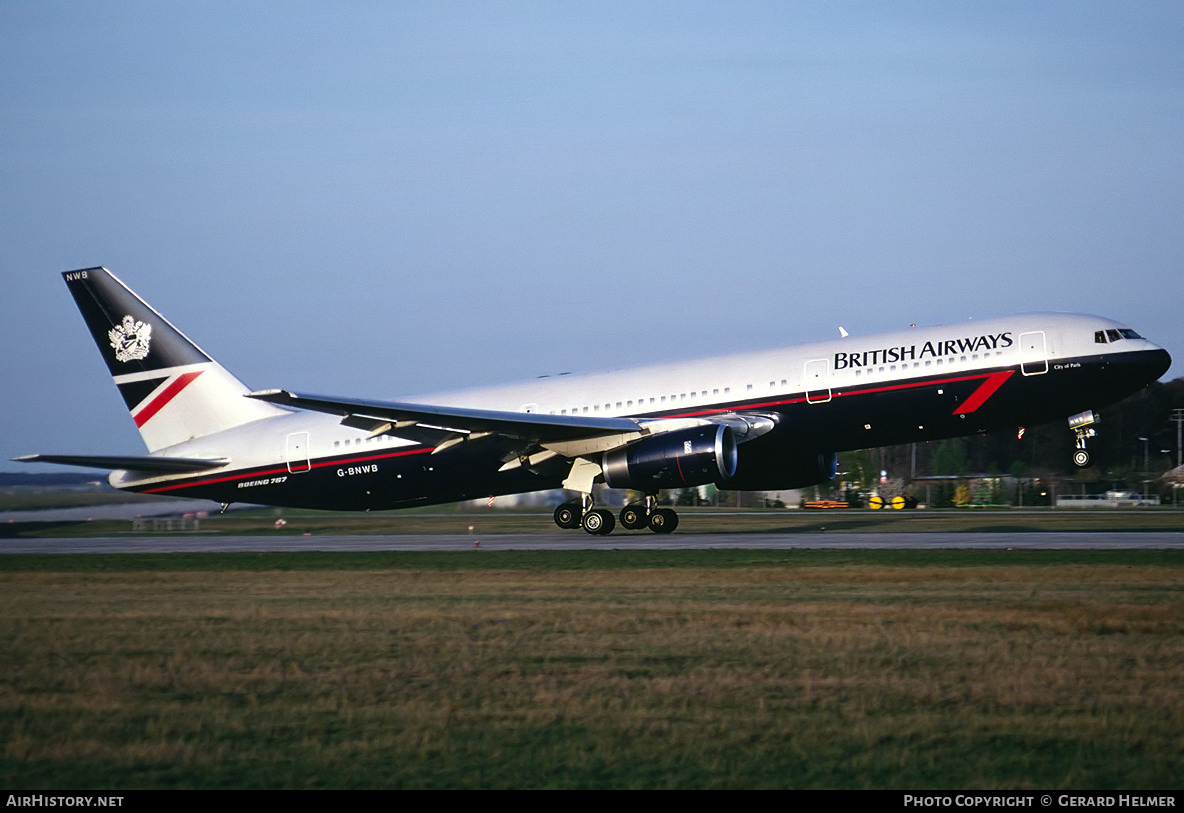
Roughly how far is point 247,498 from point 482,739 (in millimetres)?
28652

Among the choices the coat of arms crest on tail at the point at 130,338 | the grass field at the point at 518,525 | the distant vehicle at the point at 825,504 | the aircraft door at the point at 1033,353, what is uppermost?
the coat of arms crest on tail at the point at 130,338

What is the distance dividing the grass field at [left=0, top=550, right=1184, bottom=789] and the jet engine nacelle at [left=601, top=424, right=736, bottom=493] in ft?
33.6

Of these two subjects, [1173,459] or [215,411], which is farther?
[1173,459]

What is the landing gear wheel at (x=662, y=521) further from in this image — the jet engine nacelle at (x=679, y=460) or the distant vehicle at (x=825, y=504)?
the distant vehicle at (x=825, y=504)

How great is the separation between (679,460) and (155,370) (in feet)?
52.5

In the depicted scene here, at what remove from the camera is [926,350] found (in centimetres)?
2977

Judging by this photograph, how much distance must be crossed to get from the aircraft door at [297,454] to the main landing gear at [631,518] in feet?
24.2

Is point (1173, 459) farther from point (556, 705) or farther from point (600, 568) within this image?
point (556, 705)

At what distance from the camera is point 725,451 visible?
29844 millimetres

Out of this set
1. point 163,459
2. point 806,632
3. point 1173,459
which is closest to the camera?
point 806,632

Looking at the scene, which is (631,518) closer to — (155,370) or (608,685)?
(155,370)

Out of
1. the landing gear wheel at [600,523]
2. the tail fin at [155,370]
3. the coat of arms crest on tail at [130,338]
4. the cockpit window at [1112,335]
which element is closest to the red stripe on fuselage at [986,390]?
the cockpit window at [1112,335]

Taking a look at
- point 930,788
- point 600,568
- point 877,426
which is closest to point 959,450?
point 877,426

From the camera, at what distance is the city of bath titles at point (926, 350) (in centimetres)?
2930
